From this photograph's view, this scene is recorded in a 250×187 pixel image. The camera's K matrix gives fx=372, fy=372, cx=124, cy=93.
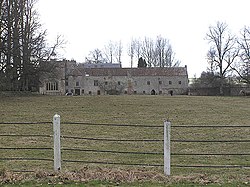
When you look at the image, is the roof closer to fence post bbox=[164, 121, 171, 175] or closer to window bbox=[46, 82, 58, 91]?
window bbox=[46, 82, 58, 91]

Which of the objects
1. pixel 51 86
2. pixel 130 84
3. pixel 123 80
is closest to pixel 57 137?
pixel 51 86

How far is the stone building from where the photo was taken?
92.9 meters

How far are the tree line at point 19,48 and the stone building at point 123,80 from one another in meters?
43.0

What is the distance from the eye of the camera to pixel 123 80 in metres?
94.1

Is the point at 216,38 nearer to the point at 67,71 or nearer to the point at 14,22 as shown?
the point at 67,71

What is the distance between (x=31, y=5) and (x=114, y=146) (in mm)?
42011

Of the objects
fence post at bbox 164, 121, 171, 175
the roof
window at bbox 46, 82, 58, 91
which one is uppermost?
the roof

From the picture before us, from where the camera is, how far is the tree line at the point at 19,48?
39.8 metres

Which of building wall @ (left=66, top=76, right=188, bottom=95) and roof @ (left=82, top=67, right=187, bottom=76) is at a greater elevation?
roof @ (left=82, top=67, right=187, bottom=76)

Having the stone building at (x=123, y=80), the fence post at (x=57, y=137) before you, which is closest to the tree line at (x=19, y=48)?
the fence post at (x=57, y=137)

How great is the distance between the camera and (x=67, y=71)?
92562 millimetres

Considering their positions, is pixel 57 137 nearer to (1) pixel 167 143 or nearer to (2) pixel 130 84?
(1) pixel 167 143

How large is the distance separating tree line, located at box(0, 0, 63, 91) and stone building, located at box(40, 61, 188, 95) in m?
43.0

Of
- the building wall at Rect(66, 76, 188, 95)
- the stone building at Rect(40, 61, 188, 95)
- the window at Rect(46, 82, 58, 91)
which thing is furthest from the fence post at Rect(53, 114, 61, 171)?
the building wall at Rect(66, 76, 188, 95)
